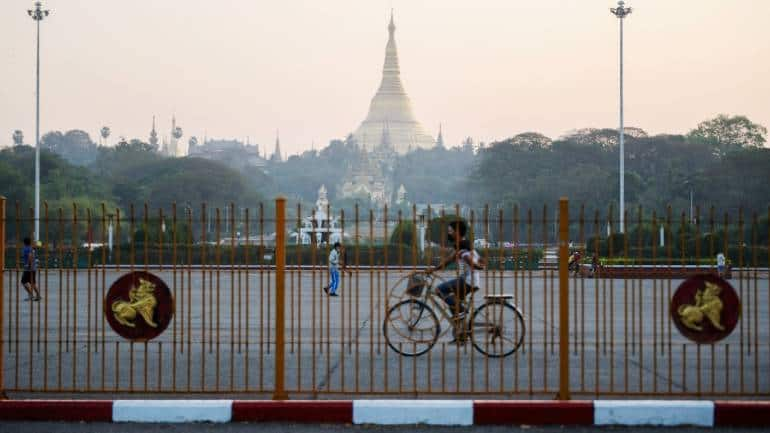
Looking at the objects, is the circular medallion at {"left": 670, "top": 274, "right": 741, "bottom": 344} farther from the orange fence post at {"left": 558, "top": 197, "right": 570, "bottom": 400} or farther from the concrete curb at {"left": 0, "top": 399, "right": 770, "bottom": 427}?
the orange fence post at {"left": 558, "top": 197, "right": 570, "bottom": 400}

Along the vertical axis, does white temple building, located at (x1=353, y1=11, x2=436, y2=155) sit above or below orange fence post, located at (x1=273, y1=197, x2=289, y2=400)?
above

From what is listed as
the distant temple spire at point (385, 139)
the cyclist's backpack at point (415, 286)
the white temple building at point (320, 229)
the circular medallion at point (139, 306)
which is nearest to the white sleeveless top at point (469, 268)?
the cyclist's backpack at point (415, 286)

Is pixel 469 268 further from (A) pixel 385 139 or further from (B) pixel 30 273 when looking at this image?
(A) pixel 385 139

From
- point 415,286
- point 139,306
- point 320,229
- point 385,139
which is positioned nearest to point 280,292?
point 139,306

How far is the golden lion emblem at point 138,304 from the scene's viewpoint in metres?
8.09

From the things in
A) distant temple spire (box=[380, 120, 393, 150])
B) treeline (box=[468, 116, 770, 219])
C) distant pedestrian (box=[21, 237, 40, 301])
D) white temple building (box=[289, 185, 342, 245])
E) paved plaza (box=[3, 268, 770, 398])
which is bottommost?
paved plaza (box=[3, 268, 770, 398])

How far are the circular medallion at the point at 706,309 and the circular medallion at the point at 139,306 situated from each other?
3514mm

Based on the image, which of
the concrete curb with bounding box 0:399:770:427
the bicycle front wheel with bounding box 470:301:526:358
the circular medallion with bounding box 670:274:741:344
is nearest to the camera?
the concrete curb with bounding box 0:399:770:427

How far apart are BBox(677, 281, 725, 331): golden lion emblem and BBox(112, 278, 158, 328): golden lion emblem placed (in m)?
3.65

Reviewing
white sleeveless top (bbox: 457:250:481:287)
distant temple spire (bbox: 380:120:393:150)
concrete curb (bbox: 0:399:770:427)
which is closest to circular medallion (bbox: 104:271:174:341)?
concrete curb (bbox: 0:399:770:427)

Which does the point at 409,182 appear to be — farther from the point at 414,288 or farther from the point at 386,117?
the point at 414,288

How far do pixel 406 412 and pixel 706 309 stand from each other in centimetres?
219

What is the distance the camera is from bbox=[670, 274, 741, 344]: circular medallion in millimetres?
7984

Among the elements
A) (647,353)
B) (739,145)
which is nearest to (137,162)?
(739,145)
